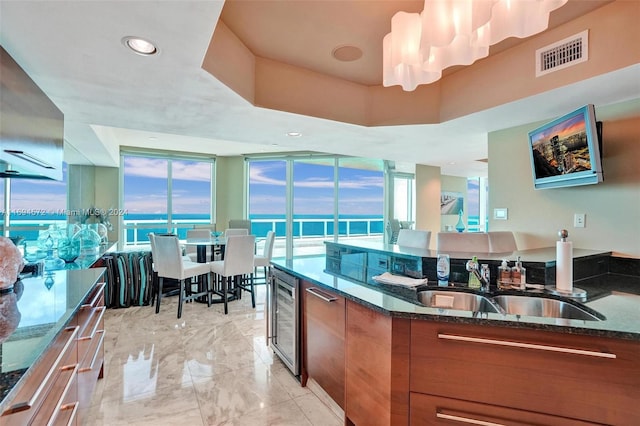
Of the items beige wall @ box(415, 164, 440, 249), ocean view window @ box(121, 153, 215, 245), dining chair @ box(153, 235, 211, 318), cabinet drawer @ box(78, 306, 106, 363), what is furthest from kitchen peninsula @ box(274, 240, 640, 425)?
ocean view window @ box(121, 153, 215, 245)

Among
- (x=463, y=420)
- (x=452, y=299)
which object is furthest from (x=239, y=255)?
(x=463, y=420)

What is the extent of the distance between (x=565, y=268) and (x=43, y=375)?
2415 mm

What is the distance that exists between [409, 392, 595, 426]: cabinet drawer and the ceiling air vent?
2.12 metres

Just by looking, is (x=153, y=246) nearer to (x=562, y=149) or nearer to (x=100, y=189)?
(x=100, y=189)

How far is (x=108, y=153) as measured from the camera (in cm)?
432

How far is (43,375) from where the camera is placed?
1.05m

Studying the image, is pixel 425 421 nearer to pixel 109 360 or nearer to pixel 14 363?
pixel 14 363

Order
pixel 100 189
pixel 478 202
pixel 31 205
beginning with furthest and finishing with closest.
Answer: pixel 478 202 → pixel 100 189 → pixel 31 205

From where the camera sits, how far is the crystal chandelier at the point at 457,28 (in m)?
1.24

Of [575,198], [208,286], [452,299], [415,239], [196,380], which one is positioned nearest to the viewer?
[452,299]

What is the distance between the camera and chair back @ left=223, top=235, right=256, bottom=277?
3877 millimetres

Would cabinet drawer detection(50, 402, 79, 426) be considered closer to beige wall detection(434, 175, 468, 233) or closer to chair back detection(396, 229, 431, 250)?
chair back detection(396, 229, 431, 250)

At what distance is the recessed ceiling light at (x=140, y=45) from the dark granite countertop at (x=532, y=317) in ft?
5.28

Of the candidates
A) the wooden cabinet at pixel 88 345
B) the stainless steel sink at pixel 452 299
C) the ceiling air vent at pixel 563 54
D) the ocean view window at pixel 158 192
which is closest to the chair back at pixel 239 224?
the ocean view window at pixel 158 192
